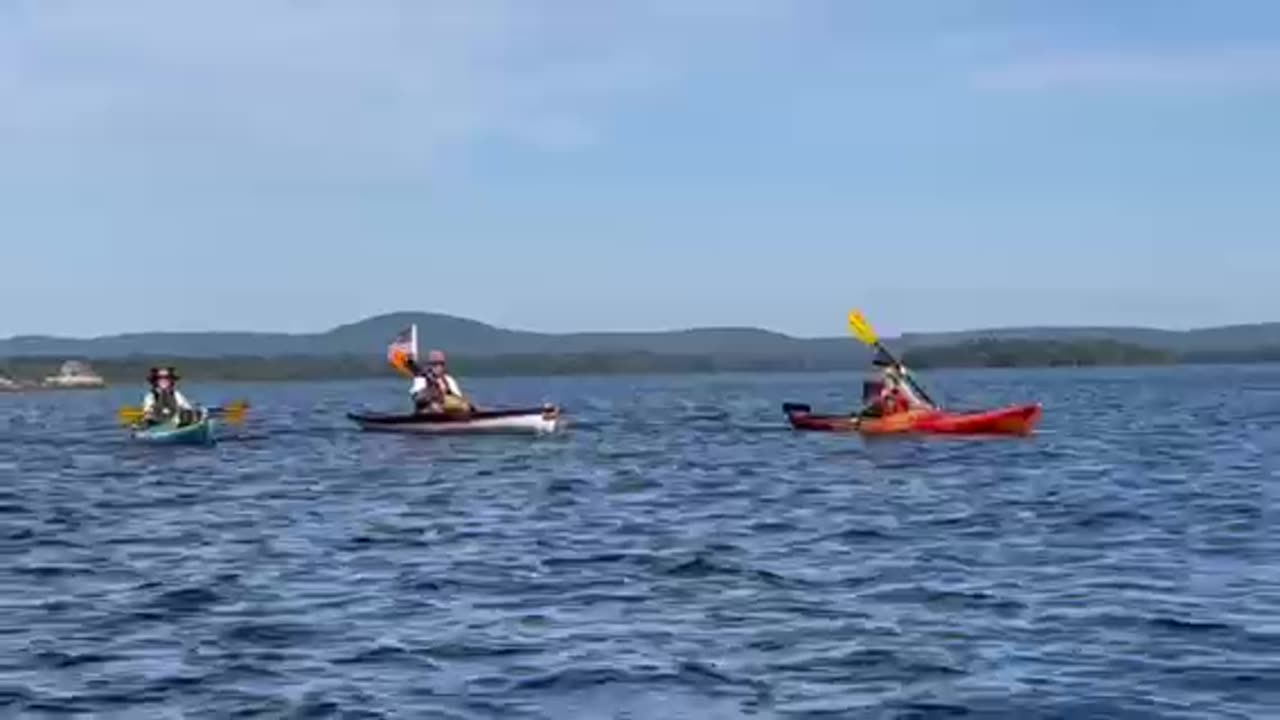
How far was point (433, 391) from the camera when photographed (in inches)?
2148

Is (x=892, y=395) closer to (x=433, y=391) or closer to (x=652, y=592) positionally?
(x=433, y=391)

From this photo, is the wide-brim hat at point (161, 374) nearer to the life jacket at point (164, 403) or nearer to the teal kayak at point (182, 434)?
the life jacket at point (164, 403)

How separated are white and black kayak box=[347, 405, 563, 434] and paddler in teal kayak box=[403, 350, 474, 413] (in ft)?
0.83

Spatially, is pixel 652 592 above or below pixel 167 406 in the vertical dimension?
below

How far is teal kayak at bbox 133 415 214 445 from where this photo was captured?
54.7m

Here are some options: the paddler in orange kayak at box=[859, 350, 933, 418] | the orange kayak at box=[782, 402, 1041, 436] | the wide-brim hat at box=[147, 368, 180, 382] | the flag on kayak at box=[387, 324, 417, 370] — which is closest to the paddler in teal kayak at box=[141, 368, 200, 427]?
the wide-brim hat at box=[147, 368, 180, 382]

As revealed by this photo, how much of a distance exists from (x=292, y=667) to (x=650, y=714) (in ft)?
12.2

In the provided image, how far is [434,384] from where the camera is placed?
54094 millimetres

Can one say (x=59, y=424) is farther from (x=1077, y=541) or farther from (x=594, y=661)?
(x=594, y=661)

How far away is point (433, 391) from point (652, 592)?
33.3 meters

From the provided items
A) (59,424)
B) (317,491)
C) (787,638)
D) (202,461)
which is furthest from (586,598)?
(59,424)

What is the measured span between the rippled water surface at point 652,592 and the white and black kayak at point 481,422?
9.98m

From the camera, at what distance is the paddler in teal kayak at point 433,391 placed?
5381 centimetres

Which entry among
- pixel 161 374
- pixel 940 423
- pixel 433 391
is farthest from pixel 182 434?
pixel 940 423
